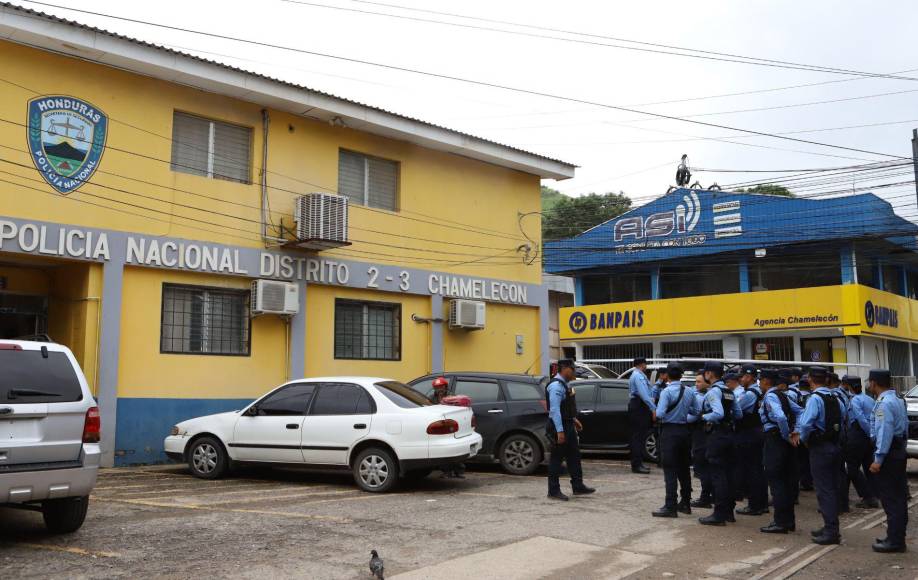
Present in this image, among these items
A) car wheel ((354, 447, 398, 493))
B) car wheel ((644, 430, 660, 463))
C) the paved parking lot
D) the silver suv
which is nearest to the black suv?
the paved parking lot

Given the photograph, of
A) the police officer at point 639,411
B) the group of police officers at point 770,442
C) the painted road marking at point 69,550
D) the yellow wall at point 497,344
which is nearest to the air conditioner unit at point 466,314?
the yellow wall at point 497,344

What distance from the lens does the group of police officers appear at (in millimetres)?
7410

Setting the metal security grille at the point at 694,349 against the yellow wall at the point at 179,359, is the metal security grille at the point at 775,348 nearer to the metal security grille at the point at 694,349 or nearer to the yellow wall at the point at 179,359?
the metal security grille at the point at 694,349

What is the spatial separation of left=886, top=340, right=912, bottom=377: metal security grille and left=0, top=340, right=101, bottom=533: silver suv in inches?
1120

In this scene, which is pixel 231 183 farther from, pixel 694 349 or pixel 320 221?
pixel 694 349

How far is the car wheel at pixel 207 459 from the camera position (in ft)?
36.3

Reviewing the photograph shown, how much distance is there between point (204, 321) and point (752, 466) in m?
9.34

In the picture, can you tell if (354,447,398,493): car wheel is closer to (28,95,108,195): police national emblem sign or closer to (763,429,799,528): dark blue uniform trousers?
(763,429,799,528): dark blue uniform trousers

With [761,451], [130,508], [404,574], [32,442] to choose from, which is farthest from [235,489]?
[761,451]

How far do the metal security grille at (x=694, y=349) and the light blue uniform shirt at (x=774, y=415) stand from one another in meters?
20.6

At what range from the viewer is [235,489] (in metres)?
10.3

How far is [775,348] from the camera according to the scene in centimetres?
2775

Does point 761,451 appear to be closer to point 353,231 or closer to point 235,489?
point 235,489

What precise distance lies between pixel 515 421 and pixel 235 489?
424cm
